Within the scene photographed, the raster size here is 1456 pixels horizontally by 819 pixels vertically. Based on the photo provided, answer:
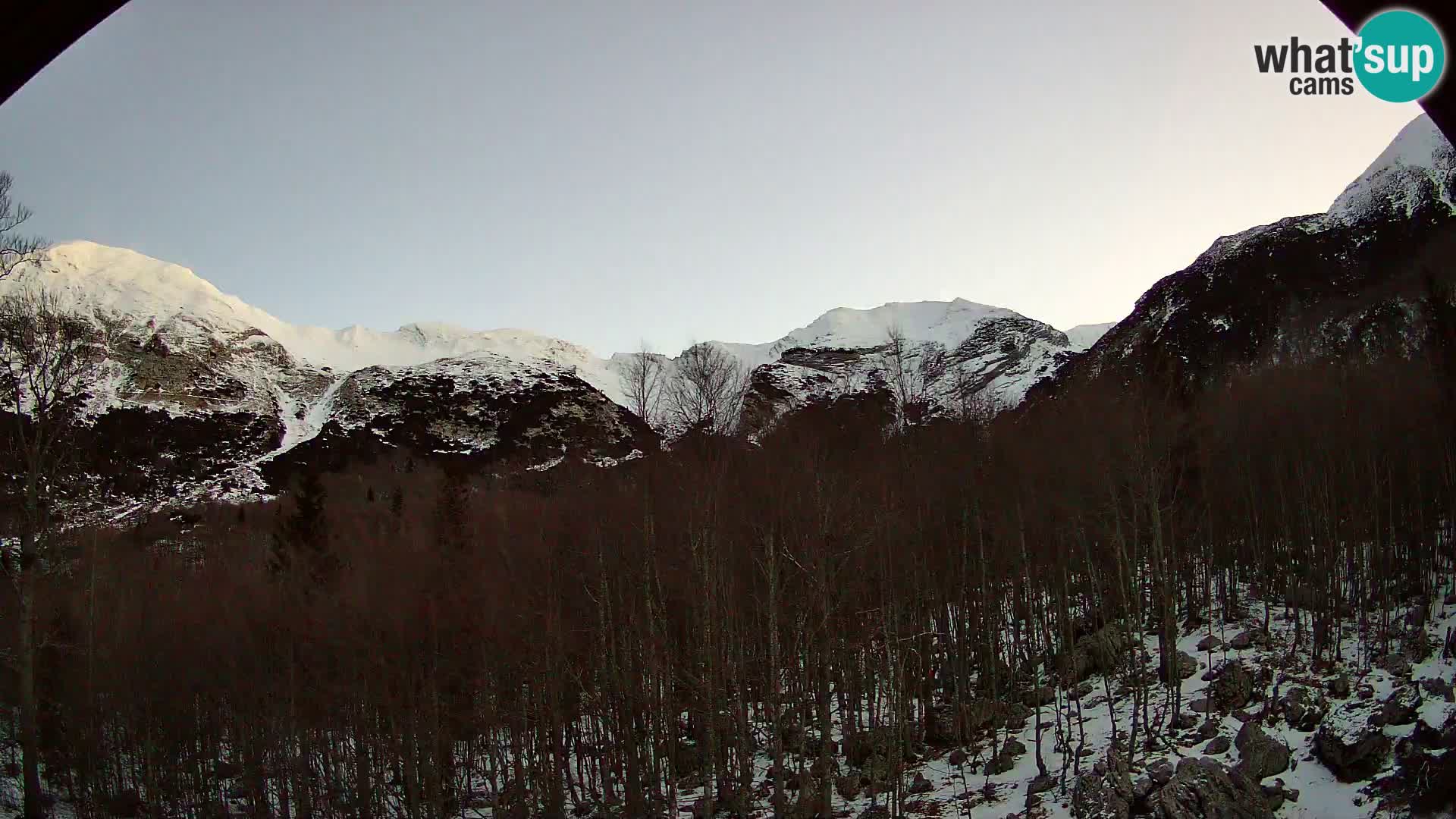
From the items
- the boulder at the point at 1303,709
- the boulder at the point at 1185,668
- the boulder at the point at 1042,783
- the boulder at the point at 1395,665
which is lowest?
the boulder at the point at 1042,783

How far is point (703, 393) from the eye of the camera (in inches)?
829

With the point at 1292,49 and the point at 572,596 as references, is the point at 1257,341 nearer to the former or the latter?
the point at 572,596

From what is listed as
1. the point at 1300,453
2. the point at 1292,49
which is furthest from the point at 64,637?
the point at 1300,453

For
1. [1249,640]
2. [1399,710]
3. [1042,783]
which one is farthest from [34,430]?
[1249,640]

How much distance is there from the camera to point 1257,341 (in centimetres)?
6316

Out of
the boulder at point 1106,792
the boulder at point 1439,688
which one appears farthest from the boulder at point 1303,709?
the boulder at point 1106,792

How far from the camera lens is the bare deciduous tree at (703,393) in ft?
70.0

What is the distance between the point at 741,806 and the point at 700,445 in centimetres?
949

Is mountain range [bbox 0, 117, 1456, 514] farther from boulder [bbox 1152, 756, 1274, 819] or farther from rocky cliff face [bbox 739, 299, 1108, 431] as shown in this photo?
boulder [bbox 1152, 756, 1274, 819]

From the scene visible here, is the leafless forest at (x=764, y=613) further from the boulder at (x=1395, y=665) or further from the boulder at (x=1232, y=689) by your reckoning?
the boulder at (x=1232, y=689)

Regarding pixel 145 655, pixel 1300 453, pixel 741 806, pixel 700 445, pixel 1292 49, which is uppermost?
pixel 1292 49

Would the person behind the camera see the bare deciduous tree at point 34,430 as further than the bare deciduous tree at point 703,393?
No

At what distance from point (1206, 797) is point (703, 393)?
14032mm

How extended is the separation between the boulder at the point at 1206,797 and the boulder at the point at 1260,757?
1.69m
